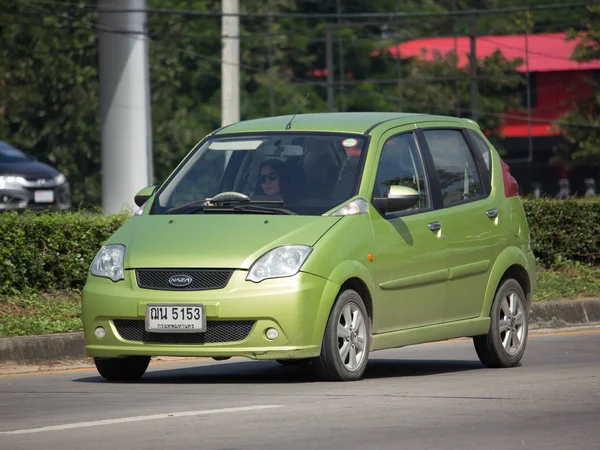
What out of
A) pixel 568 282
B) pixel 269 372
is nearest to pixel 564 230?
pixel 568 282

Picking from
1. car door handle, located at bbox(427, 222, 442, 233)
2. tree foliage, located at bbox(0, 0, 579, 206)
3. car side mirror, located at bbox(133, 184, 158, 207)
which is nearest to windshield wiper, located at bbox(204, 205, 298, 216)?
car side mirror, located at bbox(133, 184, 158, 207)

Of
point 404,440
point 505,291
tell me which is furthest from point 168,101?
point 404,440

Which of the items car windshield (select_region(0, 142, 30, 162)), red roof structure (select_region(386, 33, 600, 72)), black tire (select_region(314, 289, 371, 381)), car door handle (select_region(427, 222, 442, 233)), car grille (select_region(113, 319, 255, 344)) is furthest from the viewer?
red roof structure (select_region(386, 33, 600, 72))

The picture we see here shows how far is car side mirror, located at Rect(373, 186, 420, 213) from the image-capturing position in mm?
9891

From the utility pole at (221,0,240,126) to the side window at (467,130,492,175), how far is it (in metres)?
17.4

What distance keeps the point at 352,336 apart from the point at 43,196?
18.7 metres

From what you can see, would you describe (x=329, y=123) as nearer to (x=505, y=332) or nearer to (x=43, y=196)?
(x=505, y=332)

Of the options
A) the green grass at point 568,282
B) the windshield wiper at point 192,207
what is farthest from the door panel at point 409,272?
the green grass at point 568,282

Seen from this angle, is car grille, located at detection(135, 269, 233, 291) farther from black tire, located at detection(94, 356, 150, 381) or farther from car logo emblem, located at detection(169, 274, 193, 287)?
black tire, located at detection(94, 356, 150, 381)

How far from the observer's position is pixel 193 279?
922 cm

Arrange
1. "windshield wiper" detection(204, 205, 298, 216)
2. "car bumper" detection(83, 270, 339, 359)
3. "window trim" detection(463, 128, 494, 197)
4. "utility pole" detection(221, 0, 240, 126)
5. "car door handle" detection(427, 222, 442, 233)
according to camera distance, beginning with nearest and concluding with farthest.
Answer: "car bumper" detection(83, 270, 339, 359) → "windshield wiper" detection(204, 205, 298, 216) → "car door handle" detection(427, 222, 442, 233) → "window trim" detection(463, 128, 494, 197) → "utility pole" detection(221, 0, 240, 126)

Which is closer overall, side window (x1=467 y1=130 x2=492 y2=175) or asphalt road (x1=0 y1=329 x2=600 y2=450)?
asphalt road (x1=0 y1=329 x2=600 y2=450)

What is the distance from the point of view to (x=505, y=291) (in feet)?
36.7

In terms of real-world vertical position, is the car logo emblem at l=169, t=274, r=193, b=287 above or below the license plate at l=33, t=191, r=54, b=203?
above
